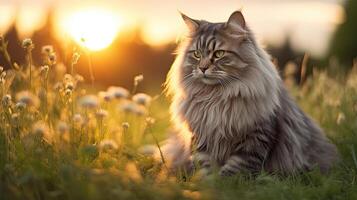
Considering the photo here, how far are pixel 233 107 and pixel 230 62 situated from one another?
1.24 ft

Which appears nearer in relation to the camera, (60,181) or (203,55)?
(60,181)

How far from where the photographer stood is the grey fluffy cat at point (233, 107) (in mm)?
4840

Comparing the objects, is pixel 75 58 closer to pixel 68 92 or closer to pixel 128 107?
pixel 68 92

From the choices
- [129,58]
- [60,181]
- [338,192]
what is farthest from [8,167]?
[129,58]

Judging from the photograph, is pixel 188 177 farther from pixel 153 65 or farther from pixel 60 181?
pixel 153 65

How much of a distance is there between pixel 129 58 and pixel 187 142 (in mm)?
11715

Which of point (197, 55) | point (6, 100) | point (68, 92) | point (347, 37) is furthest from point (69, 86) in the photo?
point (347, 37)

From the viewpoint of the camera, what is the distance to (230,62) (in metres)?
4.86

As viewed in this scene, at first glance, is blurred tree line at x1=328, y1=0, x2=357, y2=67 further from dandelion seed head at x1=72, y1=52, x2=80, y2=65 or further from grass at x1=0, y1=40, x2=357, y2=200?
dandelion seed head at x1=72, y1=52, x2=80, y2=65

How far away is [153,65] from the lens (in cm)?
1739

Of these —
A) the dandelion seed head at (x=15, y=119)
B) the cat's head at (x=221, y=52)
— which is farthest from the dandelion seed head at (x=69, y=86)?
the cat's head at (x=221, y=52)

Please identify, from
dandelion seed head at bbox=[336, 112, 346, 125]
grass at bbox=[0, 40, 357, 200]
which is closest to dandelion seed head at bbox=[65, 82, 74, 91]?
grass at bbox=[0, 40, 357, 200]

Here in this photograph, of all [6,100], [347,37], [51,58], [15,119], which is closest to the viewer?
[6,100]

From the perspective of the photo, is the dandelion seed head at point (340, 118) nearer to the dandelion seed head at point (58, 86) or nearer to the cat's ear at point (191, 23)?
the cat's ear at point (191, 23)
